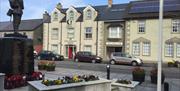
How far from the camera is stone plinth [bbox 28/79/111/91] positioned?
1026cm

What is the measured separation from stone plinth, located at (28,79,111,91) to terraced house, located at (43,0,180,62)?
32573 mm

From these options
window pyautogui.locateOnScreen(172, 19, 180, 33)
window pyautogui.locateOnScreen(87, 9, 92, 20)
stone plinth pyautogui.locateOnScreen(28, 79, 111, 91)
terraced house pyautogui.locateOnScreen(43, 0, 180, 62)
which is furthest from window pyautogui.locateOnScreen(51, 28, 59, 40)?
stone plinth pyautogui.locateOnScreen(28, 79, 111, 91)

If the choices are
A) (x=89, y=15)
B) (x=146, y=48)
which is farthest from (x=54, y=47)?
(x=146, y=48)

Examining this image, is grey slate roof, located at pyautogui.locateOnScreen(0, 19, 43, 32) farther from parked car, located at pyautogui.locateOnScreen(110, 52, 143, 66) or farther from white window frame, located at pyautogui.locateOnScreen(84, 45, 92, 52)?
parked car, located at pyautogui.locateOnScreen(110, 52, 143, 66)

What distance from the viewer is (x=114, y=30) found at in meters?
48.4

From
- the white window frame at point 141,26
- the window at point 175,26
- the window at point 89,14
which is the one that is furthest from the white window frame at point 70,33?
the window at point 175,26

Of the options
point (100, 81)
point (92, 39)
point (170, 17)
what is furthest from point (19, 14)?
point (92, 39)

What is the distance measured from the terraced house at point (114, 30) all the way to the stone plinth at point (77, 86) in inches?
1282

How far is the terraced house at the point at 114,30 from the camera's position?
44219 millimetres

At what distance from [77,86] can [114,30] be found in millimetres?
37507

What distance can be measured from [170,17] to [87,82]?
111 feet

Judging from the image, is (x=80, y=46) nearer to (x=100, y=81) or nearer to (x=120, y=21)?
(x=120, y=21)

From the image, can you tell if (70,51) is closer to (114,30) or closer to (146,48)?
(114,30)

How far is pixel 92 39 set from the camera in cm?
5091
